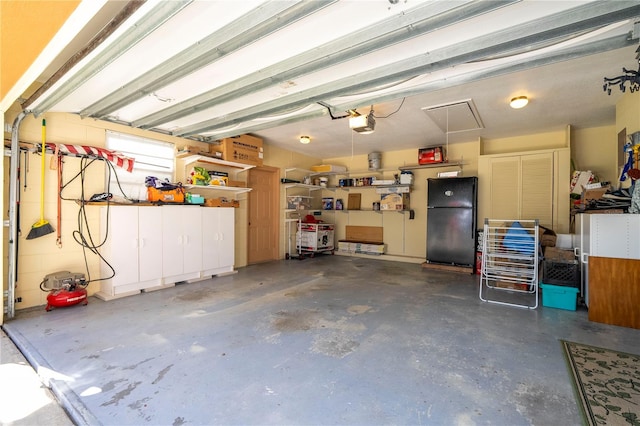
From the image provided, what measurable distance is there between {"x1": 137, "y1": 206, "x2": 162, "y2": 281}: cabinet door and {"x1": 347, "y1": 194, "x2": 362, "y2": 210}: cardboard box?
4825 mm

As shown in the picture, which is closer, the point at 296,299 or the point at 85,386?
the point at 85,386

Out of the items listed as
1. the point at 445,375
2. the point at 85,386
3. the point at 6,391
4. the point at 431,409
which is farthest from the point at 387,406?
the point at 6,391

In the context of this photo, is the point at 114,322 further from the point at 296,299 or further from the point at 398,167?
the point at 398,167

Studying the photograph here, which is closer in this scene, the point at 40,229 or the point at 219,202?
the point at 40,229

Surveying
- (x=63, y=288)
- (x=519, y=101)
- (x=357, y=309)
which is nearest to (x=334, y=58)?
(x=357, y=309)

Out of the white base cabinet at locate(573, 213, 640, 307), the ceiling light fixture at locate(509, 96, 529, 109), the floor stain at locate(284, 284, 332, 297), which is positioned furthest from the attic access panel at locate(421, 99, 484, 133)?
the floor stain at locate(284, 284, 332, 297)

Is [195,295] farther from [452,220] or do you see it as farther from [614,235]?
[614,235]

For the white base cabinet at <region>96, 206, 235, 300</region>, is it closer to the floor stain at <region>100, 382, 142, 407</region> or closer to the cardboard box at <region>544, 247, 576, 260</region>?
the floor stain at <region>100, 382, 142, 407</region>

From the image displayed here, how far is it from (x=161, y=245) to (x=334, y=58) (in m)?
3.64

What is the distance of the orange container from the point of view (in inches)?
165

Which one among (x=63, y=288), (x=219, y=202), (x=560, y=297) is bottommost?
(x=560, y=297)

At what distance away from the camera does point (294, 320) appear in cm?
305

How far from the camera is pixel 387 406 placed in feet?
5.60

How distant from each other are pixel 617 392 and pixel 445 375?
1071 mm
